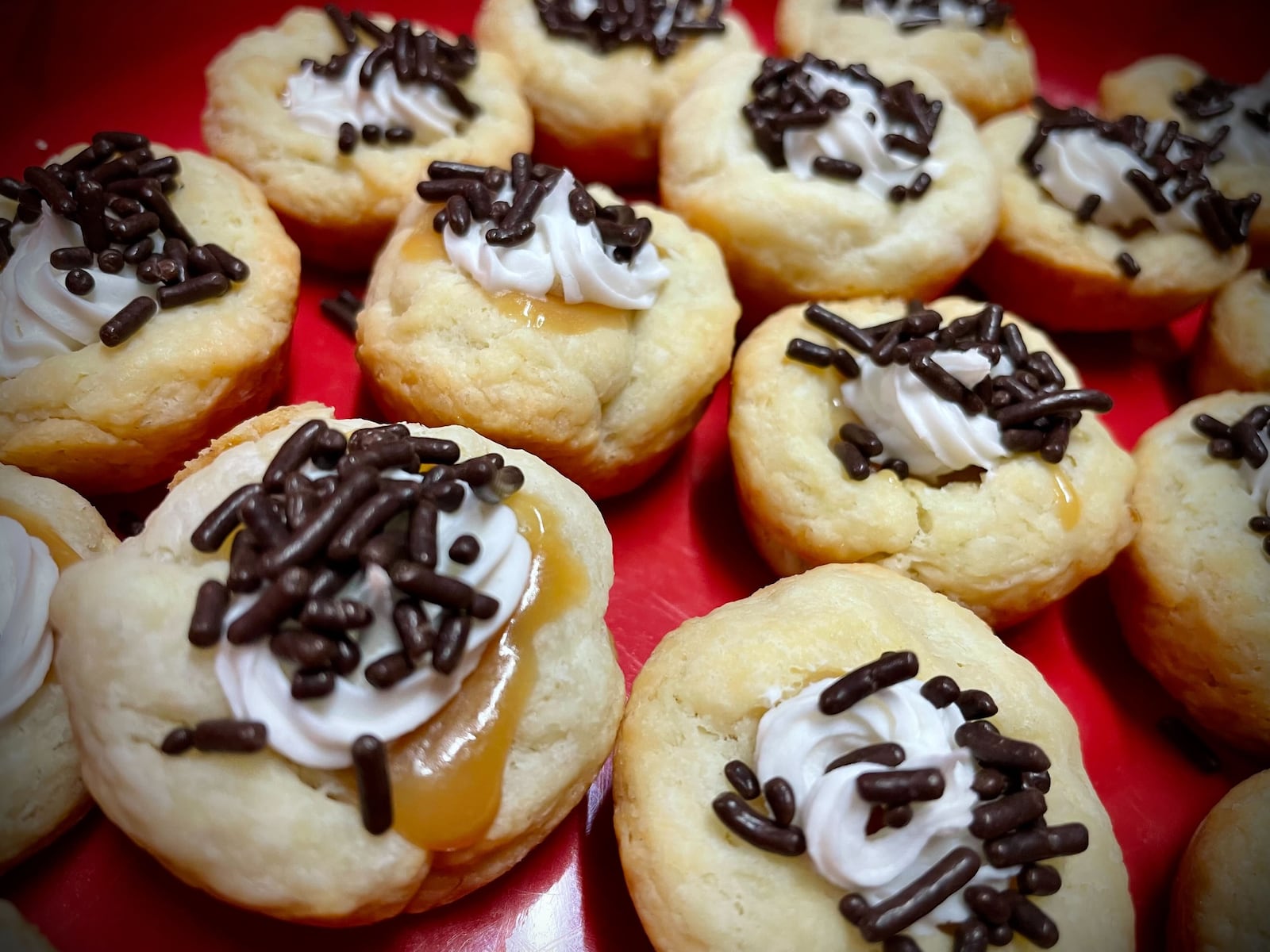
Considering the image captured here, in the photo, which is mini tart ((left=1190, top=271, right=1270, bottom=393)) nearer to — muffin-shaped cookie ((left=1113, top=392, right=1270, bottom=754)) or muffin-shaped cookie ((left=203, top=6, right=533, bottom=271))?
muffin-shaped cookie ((left=1113, top=392, right=1270, bottom=754))

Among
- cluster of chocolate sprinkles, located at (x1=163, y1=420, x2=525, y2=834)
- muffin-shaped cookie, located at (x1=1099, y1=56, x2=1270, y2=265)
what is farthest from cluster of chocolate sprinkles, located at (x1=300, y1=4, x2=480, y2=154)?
muffin-shaped cookie, located at (x1=1099, y1=56, x2=1270, y2=265)

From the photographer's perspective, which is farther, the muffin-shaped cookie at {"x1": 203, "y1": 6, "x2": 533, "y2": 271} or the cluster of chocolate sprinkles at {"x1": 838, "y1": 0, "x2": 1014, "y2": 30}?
the cluster of chocolate sprinkles at {"x1": 838, "y1": 0, "x2": 1014, "y2": 30}

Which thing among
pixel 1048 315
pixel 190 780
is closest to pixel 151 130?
pixel 190 780

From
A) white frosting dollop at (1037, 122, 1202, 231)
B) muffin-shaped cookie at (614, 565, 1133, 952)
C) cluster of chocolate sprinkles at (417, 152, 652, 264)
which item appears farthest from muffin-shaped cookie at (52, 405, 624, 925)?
white frosting dollop at (1037, 122, 1202, 231)

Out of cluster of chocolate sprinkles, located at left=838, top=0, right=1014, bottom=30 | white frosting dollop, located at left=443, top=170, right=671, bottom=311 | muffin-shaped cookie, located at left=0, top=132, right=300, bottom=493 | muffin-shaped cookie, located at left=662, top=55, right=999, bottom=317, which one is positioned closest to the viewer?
muffin-shaped cookie, located at left=0, top=132, right=300, bottom=493

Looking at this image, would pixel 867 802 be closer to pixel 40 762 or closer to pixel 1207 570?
pixel 1207 570

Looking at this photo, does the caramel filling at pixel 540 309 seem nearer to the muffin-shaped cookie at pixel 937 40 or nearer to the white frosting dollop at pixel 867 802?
the white frosting dollop at pixel 867 802

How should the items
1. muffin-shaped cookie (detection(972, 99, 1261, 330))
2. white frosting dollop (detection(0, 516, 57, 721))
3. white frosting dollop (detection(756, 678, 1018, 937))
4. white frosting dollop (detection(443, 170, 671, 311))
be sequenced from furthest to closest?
muffin-shaped cookie (detection(972, 99, 1261, 330)) → white frosting dollop (detection(443, 170, 671, 311)) → white frosting dollop (detection(0, 516, 57, 721)) → white frosting dollop (detection(756, 678, 1018, 937))

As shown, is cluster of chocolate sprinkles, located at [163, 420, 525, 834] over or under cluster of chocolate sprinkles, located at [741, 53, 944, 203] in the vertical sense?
under

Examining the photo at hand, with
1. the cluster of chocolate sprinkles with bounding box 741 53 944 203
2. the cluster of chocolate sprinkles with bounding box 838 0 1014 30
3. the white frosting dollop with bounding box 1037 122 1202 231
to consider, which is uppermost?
the cluster of chocolate sprinkles with bounding box 838 0 1014 30
